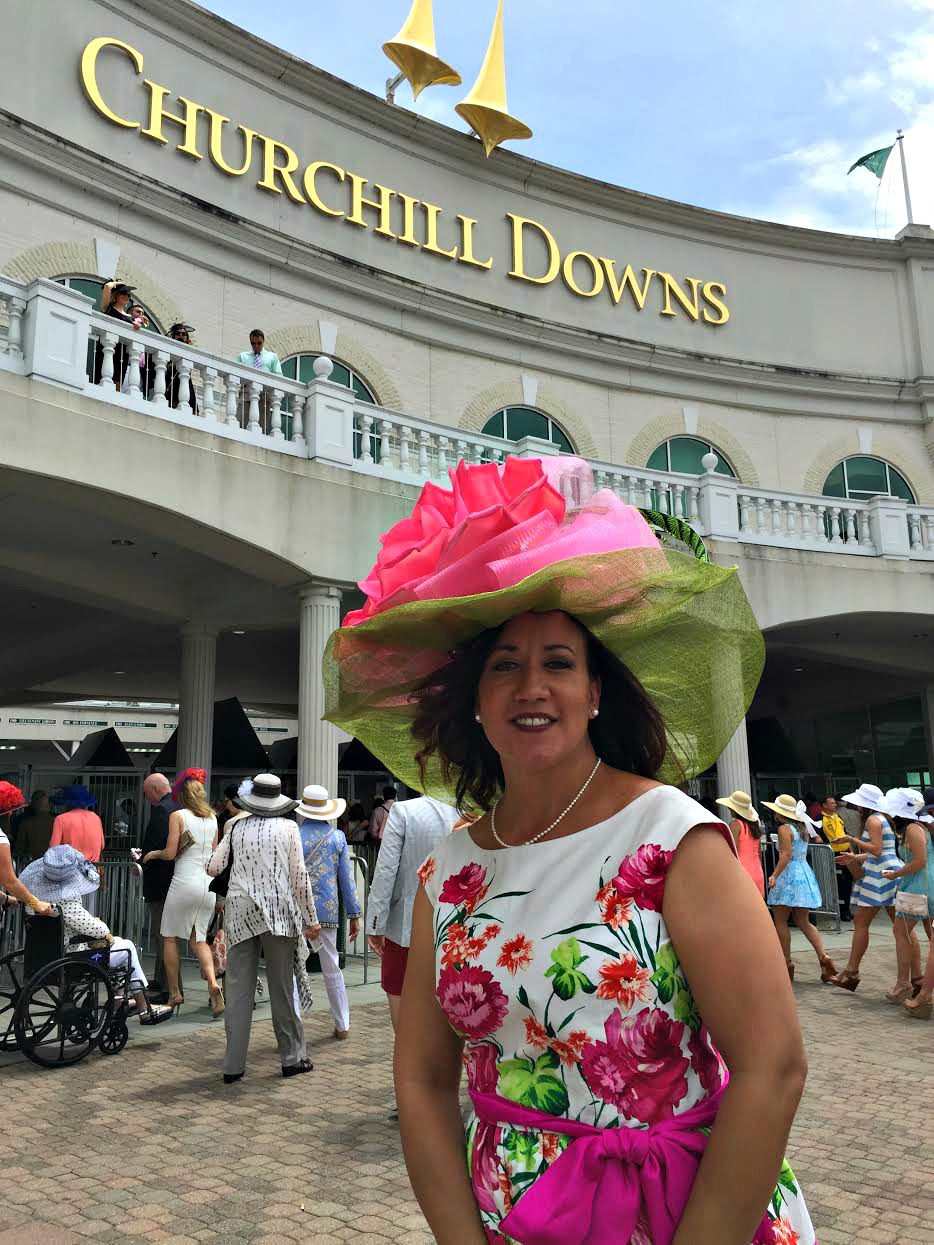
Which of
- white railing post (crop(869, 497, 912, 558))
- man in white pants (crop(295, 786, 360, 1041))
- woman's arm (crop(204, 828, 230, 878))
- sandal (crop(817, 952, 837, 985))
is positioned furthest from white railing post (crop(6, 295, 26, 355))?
white railing post (crop(869, 497, 912, 558))

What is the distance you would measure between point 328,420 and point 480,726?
956 centimetres

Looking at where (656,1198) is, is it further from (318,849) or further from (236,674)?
(236,674)

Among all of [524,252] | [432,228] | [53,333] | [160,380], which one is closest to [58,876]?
[53,333]

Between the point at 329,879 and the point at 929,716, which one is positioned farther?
the point at 929,716

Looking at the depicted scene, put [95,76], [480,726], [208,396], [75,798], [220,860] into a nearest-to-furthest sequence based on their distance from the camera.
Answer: [480,726]
[220,860]
[75,798]
[208,396]
[95,76]

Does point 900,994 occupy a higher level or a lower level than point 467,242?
lower

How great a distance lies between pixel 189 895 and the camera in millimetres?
8172

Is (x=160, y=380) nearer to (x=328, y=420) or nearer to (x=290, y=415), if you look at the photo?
(x=290, y=415)

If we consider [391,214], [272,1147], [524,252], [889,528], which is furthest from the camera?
[524,252]

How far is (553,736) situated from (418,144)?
57.9 feet

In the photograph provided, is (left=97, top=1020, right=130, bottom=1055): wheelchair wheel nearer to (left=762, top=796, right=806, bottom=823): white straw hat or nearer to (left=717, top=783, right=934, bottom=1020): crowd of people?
(left=717, top=783, right=934, bottom=1020): crowd of people

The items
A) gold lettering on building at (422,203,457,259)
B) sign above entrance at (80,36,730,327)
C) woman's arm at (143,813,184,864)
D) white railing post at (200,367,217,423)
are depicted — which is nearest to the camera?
woman's arm at (143,813,184,864)

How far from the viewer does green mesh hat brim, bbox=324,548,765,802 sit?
178cm

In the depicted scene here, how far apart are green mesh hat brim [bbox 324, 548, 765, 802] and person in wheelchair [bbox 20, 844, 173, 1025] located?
580cm
